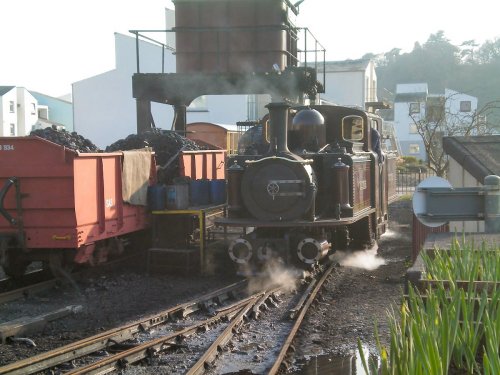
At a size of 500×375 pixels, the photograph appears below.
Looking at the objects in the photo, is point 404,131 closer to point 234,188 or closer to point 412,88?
point 412,88

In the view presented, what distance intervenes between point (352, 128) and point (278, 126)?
201 cm

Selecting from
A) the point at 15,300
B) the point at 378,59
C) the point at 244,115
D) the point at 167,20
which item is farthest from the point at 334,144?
the point at 378,59

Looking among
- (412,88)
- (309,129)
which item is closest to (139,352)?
(309,129)

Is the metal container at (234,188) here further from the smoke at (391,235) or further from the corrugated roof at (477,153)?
the smoke at (391,235)

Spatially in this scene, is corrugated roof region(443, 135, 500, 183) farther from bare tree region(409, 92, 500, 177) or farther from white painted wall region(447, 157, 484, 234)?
bare tree region(409, 92, 500, 177)

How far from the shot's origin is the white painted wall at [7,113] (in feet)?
→ 166

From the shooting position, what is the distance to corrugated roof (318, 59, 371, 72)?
43.2m

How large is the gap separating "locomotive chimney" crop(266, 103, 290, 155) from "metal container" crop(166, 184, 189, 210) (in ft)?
7.35

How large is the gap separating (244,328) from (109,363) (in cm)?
201

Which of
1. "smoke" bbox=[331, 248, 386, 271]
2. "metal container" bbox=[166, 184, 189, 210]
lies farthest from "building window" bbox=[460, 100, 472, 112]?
"metal container" bbox=[166, 184, 189, 210]

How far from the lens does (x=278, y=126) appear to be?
10.3 meters

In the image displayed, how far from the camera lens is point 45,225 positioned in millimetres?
9883

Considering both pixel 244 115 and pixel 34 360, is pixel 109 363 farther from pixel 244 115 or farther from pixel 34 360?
pixel 244 115

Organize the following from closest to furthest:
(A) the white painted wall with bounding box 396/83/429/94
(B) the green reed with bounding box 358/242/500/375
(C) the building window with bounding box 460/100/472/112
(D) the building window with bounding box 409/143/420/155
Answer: (B) the green reed with bounding box 358/242/500/375, (D) the building window with bounding box 409/143/420/155, (C) the building window with bounding box 460/100/472/112, (A) the white painted wall with bounding box 396/83/429/94
